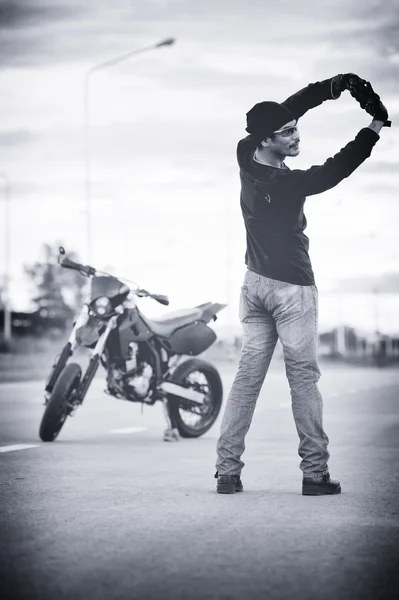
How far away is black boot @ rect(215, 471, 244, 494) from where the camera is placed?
654cm

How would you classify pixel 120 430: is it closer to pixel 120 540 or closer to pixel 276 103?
pixel 276 103

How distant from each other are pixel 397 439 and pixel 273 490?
356cm

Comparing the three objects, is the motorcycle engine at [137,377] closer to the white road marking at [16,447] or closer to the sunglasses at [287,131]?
the white road marking at [16,447]

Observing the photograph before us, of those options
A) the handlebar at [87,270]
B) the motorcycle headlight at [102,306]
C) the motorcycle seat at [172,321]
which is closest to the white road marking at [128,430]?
the motorcycle seat at [172,321]

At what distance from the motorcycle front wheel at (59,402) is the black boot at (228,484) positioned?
3.19 meters

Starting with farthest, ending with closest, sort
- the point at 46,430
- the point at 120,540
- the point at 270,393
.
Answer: the point at 270,393, the point at 46,430, the point at 120,540

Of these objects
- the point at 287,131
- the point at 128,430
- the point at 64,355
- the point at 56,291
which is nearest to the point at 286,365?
the point at 287,131

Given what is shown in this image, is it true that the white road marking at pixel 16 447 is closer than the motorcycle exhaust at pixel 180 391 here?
Yes

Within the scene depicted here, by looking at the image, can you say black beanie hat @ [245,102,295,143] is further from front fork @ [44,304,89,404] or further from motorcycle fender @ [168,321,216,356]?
motorcycle fender @ [168,321,216,356]

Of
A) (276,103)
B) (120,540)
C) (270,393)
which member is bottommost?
(270,393)

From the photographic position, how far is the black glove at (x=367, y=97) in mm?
6355

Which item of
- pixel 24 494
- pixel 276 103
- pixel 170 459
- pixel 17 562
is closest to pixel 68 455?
pixel 170 459

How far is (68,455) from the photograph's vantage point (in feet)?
28.6

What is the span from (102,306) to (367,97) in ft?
13.4
